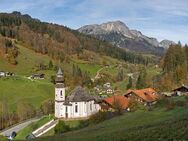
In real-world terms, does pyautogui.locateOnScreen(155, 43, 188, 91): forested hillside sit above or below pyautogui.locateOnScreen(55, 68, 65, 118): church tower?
above

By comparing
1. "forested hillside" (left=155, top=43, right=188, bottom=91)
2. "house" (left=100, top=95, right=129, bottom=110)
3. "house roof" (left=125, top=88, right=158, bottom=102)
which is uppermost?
"forested hillside" (left=155, top=43, right=188, bottom=91)

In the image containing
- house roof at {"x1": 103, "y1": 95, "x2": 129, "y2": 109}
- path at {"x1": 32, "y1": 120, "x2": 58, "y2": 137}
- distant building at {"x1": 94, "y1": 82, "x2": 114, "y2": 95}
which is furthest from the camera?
distant building at {"x1": 94, "y1": 82, "x2": 114, "y2": 95}

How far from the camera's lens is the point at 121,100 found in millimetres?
102500

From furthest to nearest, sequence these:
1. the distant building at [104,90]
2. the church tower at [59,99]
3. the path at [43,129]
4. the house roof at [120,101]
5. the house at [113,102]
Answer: the distant building at [104,90] → the church tower at [59,99] → the house roof at [120,101] → the house at [113,102] → the path at [43,129]

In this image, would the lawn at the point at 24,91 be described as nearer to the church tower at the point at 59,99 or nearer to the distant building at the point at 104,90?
the distant building at the point at 104,90

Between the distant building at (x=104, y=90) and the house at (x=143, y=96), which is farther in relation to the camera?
the distant building at (x=104, y=90)

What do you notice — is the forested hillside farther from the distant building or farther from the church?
the distant building

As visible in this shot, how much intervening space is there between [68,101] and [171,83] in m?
33.3

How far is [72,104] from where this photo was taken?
10062cm

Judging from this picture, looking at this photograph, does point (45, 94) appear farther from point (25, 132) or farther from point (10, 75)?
point (25, 132)

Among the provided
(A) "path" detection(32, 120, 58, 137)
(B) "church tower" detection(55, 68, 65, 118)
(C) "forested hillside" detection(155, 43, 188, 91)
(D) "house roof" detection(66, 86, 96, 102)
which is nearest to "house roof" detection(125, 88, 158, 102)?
(C) "forested hillside" detection(155, 43, 188, 91)

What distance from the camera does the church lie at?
99.9 metres

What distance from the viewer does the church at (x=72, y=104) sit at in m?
99.9

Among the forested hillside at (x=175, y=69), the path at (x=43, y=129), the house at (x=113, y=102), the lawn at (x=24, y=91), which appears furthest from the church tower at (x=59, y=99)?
the lawn at (x=24, y=91)
